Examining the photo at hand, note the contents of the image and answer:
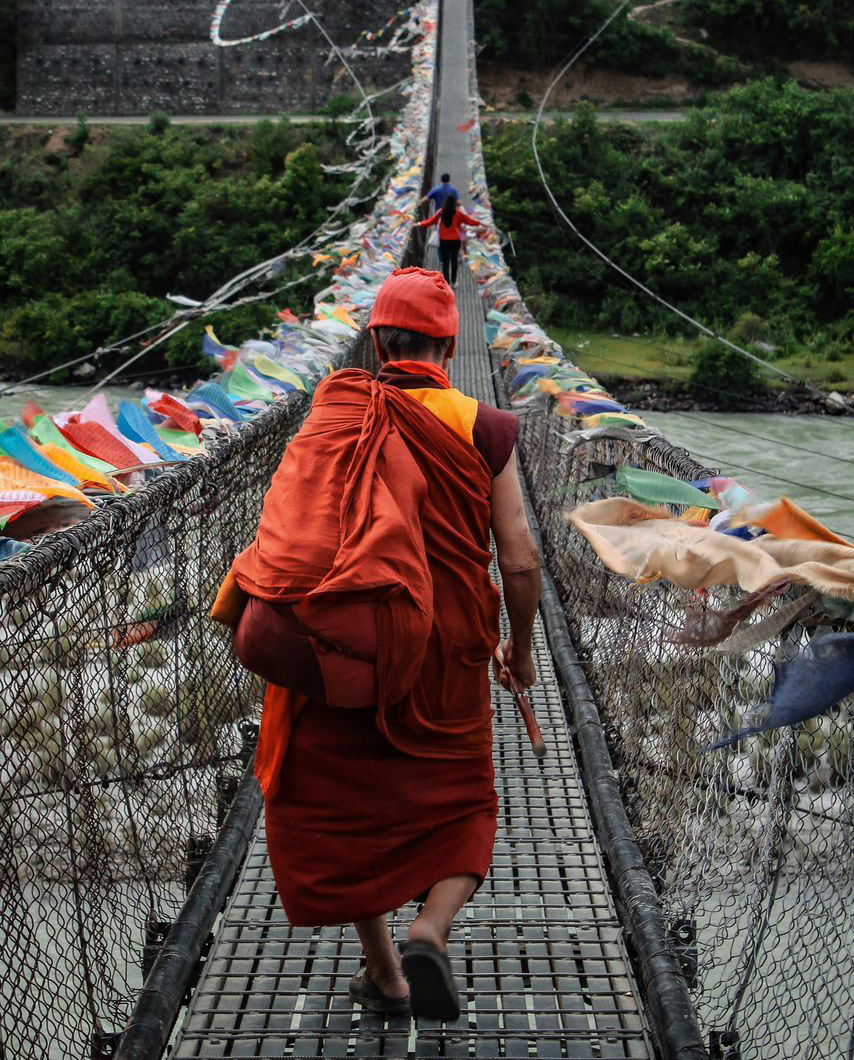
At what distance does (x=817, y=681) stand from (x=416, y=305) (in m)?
0.76

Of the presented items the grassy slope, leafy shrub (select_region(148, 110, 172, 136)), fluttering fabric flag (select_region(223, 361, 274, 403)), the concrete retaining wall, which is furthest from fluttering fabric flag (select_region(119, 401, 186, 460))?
the concrete retaining wall

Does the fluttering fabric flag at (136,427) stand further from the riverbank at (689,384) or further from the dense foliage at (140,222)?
the dense foliage at (140,222)

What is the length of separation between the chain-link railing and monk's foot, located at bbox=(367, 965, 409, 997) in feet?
1.61

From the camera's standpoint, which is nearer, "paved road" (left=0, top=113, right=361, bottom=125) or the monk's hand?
the monk's hand

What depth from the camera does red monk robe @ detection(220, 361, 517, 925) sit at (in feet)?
4.89

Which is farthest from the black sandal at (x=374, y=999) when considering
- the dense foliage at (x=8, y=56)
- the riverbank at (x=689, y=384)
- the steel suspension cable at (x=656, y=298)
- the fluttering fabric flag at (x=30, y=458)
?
the dense foliage at (x=8, y=56)

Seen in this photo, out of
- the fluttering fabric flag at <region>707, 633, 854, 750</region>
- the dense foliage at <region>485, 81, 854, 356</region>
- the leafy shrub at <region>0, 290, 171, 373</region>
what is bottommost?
the leafy shrub at <region>0, 290, 171, 373</region>

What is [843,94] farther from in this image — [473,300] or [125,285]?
[473,300]

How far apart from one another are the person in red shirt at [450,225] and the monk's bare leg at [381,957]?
215 inches

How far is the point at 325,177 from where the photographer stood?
19.3 m

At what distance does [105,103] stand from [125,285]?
23.8 feet

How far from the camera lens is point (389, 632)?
4.57ft

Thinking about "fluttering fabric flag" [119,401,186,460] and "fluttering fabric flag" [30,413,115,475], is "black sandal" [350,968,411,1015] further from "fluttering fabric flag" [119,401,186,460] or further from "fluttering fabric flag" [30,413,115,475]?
"fluttering fabric flag" [119,401,186,460]

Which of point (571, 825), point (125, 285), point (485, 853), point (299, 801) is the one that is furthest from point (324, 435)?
point (125, 285)
